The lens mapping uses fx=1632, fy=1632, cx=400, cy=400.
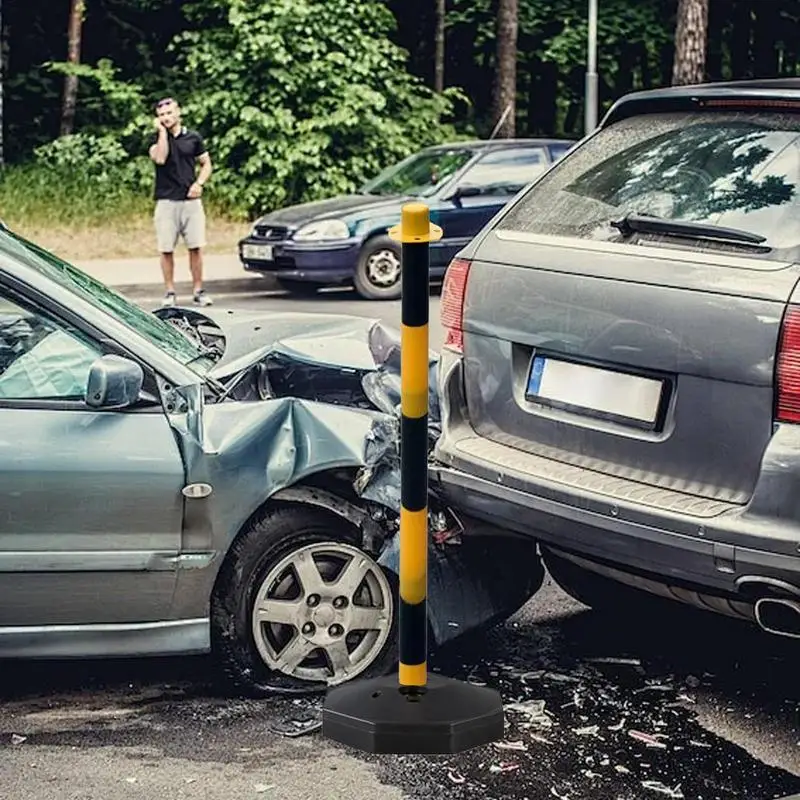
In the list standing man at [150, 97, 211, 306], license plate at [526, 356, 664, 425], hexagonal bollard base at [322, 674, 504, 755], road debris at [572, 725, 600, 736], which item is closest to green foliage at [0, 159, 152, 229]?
standing man at [150, 97, 211, 306]

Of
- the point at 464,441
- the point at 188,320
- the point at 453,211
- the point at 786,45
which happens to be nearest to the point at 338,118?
the point at 453,211

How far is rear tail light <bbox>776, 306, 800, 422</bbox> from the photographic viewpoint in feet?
12.7

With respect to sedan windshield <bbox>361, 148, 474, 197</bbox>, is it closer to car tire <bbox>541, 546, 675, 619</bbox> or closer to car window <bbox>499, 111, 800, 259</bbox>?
car tire <bbox>541, 546, 675, 619</bbox>

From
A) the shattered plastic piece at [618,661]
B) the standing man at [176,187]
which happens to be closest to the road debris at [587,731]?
the shattered plastic piece at [618,661]

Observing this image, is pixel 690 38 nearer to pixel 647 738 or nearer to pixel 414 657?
pixel 647 738

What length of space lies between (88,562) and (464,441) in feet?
3.62

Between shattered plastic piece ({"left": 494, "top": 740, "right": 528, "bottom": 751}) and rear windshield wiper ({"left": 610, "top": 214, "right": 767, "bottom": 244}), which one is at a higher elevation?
rear windshield wiper ({"left": 610, "top": 214, "right": 767, "bottom": 244})

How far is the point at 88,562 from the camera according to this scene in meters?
4.40

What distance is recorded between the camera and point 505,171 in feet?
52.1

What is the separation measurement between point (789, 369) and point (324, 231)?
1143 cm

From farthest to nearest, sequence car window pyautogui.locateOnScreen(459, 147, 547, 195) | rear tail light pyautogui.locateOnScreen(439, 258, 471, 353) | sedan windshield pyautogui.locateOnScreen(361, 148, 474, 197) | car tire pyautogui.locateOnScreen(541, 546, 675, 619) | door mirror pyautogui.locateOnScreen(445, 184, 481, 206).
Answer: sedan windshield pyautogui.locateOnScreen(361, 148, 474, 197) → car window pyautogui.locateOnScreen(459, 147, 547, 195) → door mirror pyautogui.locateOnScreen(445, 184, 481, 206) → car tire pyautogui.locateOnScreen(541, 546, 675, 619) → rear tail light pyautogui.locateOnScreen(439, 258, 471, 353)

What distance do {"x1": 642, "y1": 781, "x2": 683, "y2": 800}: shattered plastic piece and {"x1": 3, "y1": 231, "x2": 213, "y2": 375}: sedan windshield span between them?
5.86 feet

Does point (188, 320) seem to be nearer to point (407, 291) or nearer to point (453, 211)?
point (407, 291)

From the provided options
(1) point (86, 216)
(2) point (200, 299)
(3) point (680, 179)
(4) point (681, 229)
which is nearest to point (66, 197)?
(1) point (86, 216)
